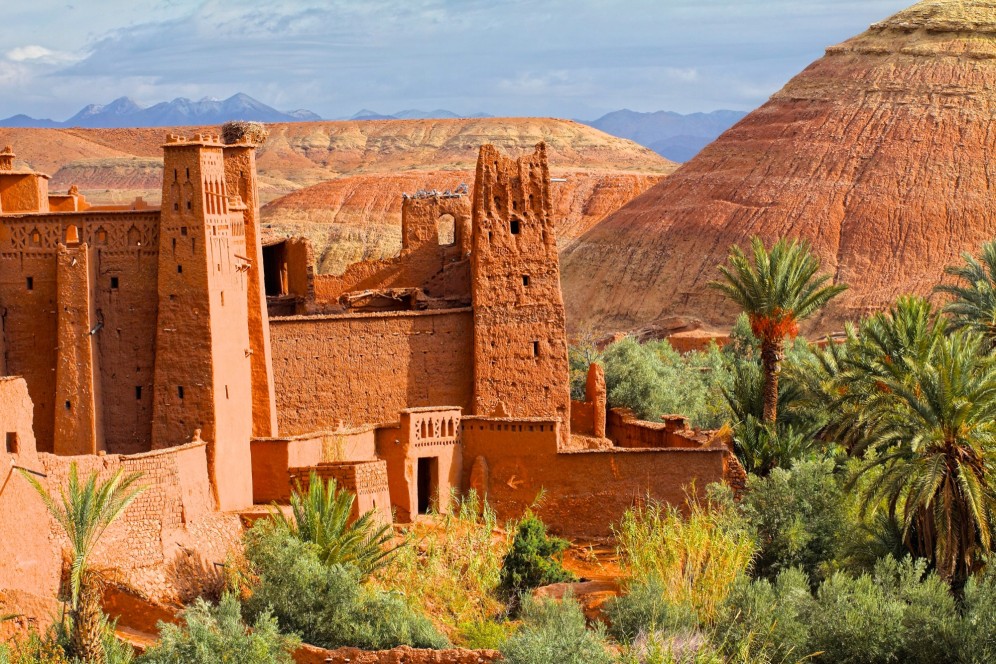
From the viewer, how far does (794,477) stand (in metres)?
32.6

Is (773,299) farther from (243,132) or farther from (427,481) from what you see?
(243,132)

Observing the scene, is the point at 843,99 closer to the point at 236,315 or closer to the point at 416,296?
the point at 416,296

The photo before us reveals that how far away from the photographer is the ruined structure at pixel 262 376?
30.8 meters

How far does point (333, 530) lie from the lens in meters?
28.9

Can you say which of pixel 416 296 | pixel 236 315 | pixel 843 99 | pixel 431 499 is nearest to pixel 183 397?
pixel 236 315

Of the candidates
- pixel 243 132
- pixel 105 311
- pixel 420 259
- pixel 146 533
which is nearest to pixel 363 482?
pixel 146 533

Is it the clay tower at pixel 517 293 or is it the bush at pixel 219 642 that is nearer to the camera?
the bush at pixel 219 642

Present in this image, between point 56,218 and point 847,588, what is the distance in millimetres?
14836

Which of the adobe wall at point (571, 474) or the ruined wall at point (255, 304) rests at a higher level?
the ruined wall at point (255, 304)

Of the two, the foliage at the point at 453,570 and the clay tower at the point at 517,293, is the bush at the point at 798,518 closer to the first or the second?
the foliage at the point at 453,570

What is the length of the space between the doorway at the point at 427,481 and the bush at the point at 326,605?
6.45 metres

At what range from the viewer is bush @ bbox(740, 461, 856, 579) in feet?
101

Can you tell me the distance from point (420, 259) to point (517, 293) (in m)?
3.15

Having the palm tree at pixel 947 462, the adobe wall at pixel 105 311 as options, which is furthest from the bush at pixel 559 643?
the adobe wall at pixel 105 311
